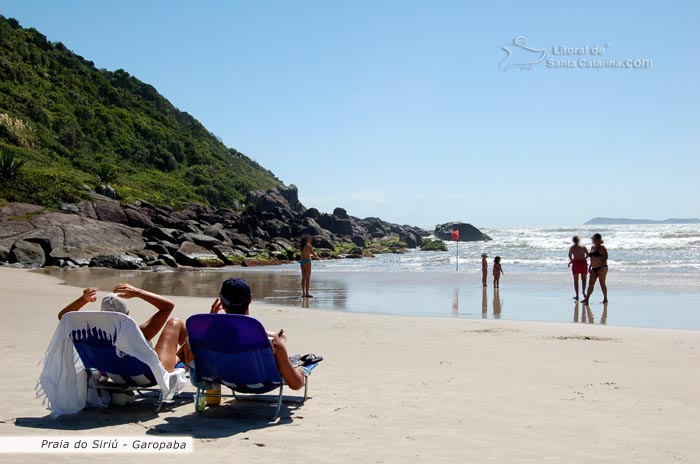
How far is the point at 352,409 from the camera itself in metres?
5.46

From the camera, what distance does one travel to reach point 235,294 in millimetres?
5258

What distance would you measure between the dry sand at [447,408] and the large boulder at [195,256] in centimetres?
2107

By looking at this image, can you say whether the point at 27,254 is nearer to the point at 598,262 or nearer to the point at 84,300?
the point at 598,262

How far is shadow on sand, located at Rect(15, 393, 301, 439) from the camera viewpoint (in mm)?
4820

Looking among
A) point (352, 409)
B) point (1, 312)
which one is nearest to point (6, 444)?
point (352, 409)

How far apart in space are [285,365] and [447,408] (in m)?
1.40

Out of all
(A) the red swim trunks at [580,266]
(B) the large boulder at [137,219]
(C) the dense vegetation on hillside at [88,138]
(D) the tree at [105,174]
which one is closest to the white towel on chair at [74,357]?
(A) the red swim trunks at [580,266]

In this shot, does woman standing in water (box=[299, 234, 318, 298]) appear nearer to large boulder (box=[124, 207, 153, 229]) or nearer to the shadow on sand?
the shadow on sand

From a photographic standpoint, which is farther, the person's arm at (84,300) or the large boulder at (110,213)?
the large boulder at (110,213)

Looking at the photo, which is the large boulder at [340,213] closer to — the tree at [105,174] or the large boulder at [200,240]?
the tree at [105,174]

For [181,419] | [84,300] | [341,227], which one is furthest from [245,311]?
[341,227]

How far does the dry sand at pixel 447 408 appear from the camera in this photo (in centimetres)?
433

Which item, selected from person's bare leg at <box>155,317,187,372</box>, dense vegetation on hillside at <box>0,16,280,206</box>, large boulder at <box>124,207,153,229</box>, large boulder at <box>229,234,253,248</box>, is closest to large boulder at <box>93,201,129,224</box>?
large boulder at <box>124,207,153,229</box>

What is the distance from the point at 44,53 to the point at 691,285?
2666 inches
